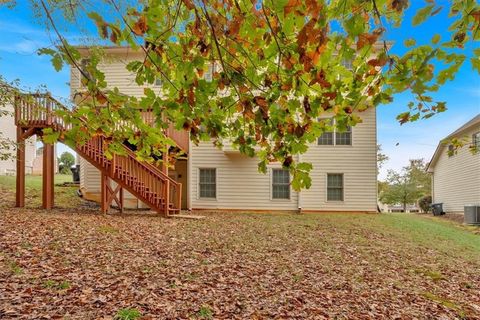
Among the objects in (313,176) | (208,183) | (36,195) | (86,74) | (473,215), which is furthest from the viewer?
(473,215)

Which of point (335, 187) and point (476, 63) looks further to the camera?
point (335, 187)

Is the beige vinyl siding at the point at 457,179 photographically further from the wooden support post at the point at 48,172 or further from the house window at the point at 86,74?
the wooden support post at the point at 48,172

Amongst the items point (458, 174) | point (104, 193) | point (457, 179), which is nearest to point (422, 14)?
point (104, 193)

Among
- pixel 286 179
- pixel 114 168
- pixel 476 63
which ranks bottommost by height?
pixel 286 179

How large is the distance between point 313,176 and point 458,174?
1005cm

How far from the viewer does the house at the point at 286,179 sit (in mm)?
14203

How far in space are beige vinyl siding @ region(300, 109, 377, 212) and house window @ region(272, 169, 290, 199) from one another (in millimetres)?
769

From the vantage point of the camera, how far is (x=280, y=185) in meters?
14.4

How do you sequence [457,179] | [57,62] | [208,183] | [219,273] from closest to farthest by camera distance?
1. [57,62]
2. [219,273]
3. [208,183]
4. [457,179]

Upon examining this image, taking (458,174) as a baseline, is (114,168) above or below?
above

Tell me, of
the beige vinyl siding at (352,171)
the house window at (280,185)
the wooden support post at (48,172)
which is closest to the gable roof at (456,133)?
the beige vinyl siding at (352,171)

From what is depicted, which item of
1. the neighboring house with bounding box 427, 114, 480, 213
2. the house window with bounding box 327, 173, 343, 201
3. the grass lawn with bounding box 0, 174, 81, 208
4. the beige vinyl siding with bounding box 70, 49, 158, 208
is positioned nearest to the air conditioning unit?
the neighboring house with bounding box 427, 114, 480, 213

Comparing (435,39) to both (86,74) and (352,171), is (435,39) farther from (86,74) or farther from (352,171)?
(352,171)

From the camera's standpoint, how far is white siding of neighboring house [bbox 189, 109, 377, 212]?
14203 mm
